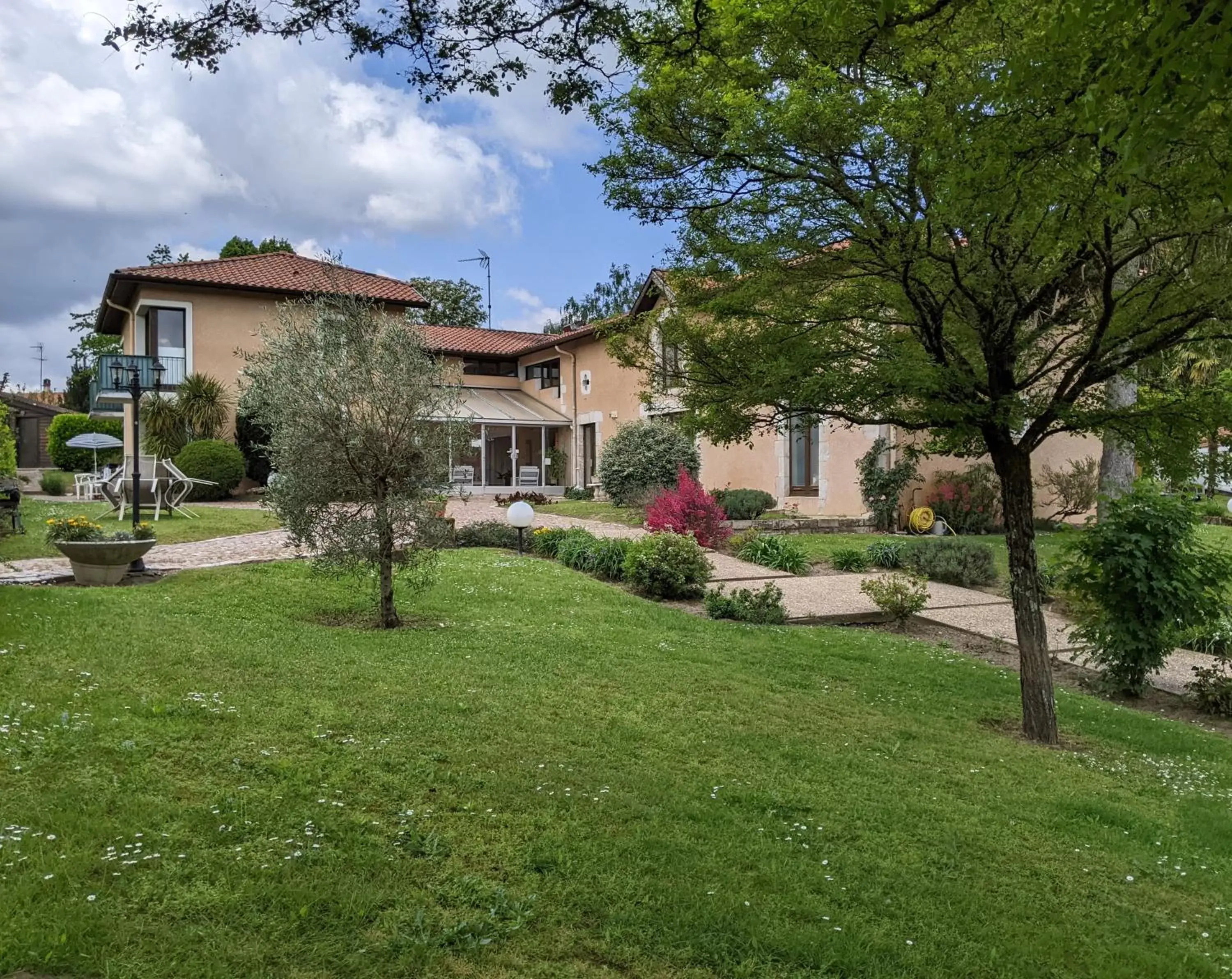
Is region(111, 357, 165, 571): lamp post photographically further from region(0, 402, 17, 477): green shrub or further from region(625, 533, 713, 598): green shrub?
region(625, 533, 713, 598): green shrub

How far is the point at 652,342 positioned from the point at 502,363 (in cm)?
2863

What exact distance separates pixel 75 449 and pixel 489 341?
17.5 meters

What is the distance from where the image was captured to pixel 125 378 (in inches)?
974

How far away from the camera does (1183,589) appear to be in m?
8.32

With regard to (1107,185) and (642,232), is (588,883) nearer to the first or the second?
(1107,185)

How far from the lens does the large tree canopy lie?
15.0 ft

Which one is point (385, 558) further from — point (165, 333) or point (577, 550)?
point (165, 333)

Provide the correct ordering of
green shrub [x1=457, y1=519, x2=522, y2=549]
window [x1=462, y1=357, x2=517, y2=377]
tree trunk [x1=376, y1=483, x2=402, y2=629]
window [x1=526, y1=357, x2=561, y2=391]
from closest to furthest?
tree trunk [x1=376, y1=483, x2=402, y2=629]
green shrub [x1=457, y1=519, x2=522, y2=549]
window [x1=526, y1=357, x2=561, y2=391]
window [x1=462, y1=357, x2=517, y2=377]

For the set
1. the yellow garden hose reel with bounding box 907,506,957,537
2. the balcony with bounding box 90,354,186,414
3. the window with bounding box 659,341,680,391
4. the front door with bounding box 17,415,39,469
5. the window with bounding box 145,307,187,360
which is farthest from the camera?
the front door with bounding box 17,415,39,469

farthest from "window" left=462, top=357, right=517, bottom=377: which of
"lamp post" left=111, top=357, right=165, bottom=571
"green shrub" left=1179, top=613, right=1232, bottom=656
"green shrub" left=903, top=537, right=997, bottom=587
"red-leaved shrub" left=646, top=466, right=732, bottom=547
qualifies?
"green shrub" left=1179, top=613, right=1232, bottom=656

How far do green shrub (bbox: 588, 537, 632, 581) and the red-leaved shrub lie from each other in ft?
5.86

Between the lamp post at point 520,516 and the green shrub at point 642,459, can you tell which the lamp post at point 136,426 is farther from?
the green shrub at point 642,459

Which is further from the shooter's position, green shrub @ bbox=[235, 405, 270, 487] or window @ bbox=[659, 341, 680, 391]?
green shrub @ bbox=[235, 405, 270, 487]

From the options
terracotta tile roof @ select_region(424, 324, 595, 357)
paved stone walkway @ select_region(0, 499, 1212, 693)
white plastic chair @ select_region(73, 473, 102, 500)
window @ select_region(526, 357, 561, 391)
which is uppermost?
terracotta tile roof @ select_region(424, 324, 595, 357)
